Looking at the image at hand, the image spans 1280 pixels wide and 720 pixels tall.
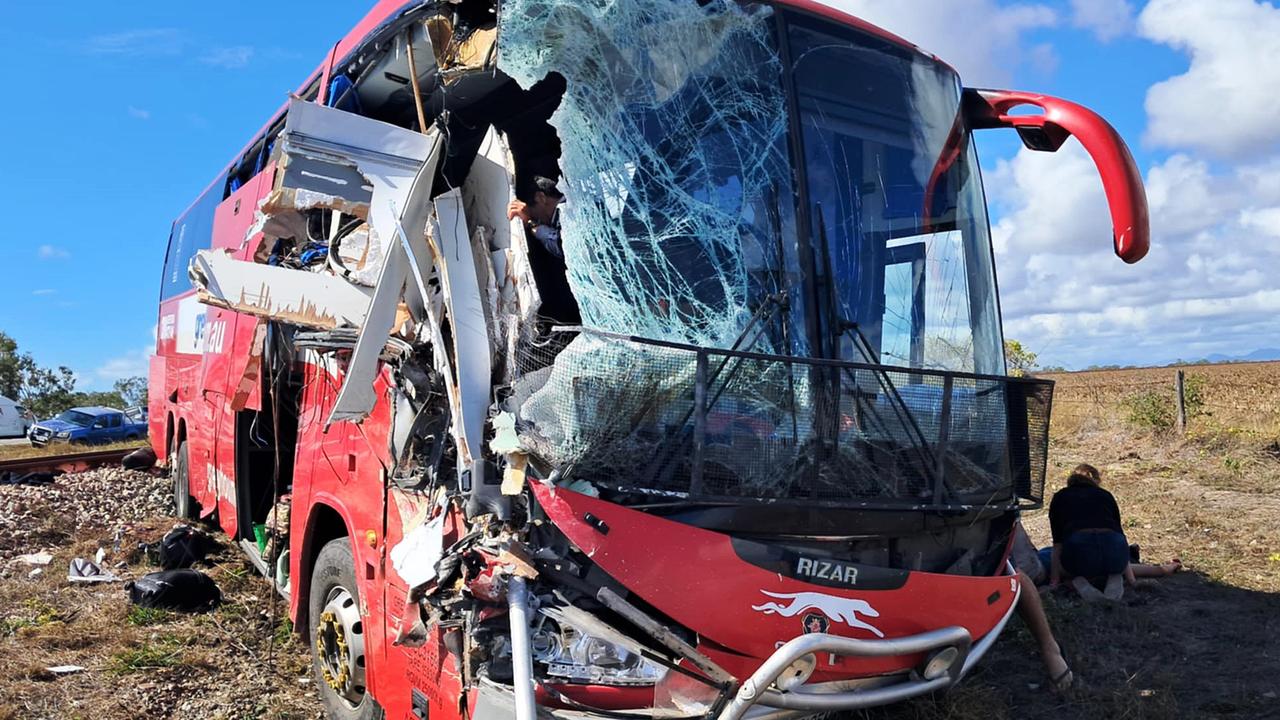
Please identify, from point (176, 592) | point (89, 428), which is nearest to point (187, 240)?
point (176, 592)

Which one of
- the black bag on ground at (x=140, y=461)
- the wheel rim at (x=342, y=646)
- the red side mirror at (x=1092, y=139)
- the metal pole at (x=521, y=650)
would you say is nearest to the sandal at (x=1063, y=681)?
the red side mirror at (x=1092, y=139)

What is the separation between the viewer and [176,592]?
6.72 m

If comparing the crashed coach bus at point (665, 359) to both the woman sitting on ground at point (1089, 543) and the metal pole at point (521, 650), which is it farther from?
the woman sitting on ground at point (1089, 543)

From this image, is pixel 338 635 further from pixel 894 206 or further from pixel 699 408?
pixel 894 206

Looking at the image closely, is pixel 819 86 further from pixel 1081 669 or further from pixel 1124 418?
pixel 1124 418

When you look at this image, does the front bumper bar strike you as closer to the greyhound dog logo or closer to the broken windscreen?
the greyhound dog logo

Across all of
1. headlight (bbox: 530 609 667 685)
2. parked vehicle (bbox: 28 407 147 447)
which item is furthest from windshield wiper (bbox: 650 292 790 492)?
parked vehicle (bbox: 28 407 147 447)

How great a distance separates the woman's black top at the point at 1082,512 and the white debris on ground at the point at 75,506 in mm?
9076

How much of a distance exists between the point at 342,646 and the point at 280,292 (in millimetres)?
1715

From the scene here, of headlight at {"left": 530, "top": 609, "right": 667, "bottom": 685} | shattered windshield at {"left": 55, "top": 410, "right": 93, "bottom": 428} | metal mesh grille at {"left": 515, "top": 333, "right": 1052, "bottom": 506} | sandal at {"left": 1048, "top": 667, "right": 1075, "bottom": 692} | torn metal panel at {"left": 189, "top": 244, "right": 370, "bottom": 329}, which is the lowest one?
sandal at {"left": 1048, "top": 667, "right": 1075, "bottom": 692}

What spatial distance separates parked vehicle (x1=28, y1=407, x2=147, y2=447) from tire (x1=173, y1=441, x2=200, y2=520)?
2096 cm

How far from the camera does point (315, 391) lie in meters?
4.87

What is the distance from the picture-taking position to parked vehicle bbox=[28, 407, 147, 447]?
2881 centimetres

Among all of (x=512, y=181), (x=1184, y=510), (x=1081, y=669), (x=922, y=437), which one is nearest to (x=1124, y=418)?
(x=1184, y=510)
